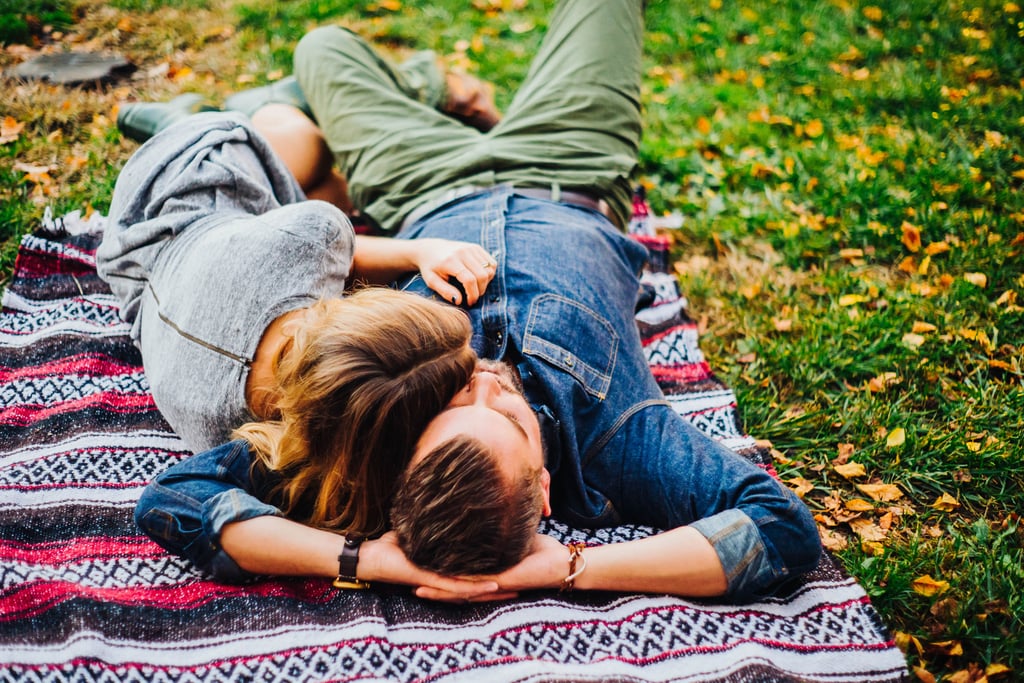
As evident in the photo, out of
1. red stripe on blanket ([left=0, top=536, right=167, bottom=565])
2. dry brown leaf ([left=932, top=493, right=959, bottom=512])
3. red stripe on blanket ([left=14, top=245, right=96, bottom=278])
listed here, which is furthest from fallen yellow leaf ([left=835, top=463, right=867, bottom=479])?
red stripe on blanket ([left=14, top=245, right=96, bottom=278])

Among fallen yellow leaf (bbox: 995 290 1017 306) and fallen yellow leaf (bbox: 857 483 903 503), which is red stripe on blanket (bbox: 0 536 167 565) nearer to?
fallen yellow leaf (bbox: 857 483 903 503)

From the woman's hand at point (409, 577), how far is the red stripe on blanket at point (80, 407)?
4.15ft

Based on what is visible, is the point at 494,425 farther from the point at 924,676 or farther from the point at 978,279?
the point at 978,279

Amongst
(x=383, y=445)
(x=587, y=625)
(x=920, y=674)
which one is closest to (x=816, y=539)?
(x=920, y=674)

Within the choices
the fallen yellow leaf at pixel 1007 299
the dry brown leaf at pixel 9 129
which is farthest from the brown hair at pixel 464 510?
the dry brown leaf at pixel 9 129

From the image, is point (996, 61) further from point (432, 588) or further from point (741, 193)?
point (432, 588)

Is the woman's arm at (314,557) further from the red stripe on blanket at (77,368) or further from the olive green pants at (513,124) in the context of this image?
the olive green pants at (513,124)

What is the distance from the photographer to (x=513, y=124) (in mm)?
3270

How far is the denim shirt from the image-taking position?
204 centimetres

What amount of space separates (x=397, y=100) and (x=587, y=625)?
258 cm

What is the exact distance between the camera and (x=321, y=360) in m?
1.92

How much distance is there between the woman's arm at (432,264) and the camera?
239 cm

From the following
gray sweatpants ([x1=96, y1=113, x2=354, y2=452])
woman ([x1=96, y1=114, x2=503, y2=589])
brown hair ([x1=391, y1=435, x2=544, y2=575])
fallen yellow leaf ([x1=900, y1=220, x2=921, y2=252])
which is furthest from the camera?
fallen yellow leaf ([x1=900, y1=220, x2=921, y2=252])

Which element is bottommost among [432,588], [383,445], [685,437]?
[432,588]
